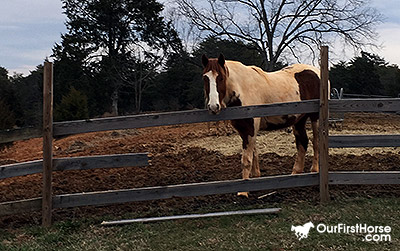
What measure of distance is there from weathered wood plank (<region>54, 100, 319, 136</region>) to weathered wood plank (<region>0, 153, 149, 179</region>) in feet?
1.14

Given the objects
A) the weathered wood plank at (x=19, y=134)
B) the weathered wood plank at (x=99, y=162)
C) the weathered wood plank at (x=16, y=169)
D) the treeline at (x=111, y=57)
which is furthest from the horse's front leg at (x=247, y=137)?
the treeline at (x=111, y=57)

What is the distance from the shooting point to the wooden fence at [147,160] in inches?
165

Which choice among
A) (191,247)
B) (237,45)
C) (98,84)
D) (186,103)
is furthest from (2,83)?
(191,247)

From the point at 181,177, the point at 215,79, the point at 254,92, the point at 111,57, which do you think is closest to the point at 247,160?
the point at 254,92

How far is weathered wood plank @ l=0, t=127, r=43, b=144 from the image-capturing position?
4.21 m

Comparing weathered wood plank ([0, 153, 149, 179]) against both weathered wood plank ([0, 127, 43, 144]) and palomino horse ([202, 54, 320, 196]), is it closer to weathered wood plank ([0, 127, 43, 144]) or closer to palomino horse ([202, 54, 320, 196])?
weathered wood plank ([0, 127, 43, 144])

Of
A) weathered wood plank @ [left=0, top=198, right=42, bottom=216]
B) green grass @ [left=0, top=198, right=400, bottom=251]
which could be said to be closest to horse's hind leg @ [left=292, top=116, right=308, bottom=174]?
green grass @ [left=0, top=198, right=400, bottom=251]

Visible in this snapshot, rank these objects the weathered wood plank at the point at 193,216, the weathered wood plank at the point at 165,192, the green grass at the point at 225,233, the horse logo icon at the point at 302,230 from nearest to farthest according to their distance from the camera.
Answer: the green grass at the point at 225,233 < the horse logo icon at the point at 302,230 < the weathered wood plank at the point at 193,216 < the weathered wood plank at the point at 165,192

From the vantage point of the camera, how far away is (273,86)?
541 centimetres

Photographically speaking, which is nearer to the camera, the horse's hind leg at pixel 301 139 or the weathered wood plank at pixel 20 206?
the weathered wood plank at pixel 20 206

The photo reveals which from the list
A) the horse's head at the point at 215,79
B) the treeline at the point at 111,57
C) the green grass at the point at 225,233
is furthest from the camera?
the treeline at the point at 111,57

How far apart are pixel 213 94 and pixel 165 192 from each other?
133 centimetres

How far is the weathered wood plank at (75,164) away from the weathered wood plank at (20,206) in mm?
322

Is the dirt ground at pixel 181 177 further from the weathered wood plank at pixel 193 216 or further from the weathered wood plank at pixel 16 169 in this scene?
the weathered wood plank at pixel 16 169
